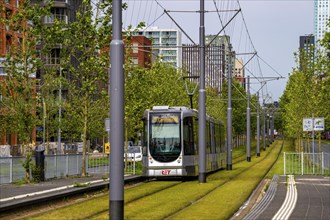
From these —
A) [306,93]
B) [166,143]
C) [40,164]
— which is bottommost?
[40,164]

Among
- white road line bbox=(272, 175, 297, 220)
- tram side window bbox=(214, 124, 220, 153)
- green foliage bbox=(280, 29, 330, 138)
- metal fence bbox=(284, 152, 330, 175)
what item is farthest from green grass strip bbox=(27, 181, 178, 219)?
green foliage bbox=(280, 29, 330, 138)

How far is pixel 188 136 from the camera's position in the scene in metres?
34.9

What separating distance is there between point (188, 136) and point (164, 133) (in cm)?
117

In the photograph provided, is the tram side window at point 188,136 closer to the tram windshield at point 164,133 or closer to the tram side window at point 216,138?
the tram windshield at point 164,133

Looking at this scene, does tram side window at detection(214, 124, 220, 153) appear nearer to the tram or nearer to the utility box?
the tram

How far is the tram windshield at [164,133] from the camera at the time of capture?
34375mm

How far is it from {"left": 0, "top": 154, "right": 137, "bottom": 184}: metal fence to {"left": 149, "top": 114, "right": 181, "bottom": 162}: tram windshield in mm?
3779

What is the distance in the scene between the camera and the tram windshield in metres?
34.4

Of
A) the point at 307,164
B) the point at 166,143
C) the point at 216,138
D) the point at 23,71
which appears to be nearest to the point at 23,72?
the point at 23,71

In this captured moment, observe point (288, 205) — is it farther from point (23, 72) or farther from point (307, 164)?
point (307, 164)

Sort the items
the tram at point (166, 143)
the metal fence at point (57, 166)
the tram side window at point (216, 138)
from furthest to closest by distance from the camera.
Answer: the tram side window at point (216, 138) < the tram at point (166, 143) < the metal fence at point (57, 166)

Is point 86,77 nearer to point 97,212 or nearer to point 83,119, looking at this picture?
point 83,119

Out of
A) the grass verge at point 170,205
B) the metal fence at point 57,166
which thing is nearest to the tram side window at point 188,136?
the metal fence at point 57,166

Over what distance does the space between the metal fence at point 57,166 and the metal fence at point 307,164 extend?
883cm
